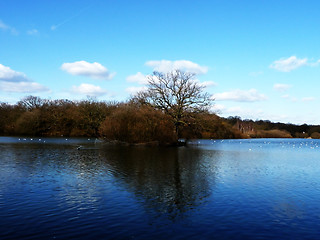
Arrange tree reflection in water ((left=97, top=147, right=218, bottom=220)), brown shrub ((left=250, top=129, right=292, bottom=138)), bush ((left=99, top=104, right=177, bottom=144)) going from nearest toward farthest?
1. tree reflection in water ((left=97, top=147, right=218, bottom=220))
2. bush ((left=99, top=104, right=177, bottom=144))
3. brown shrub ((left=250, top=129, right=292, bottom=138))

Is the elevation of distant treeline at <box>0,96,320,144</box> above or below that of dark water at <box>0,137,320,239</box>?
above

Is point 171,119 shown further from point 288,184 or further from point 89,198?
point 89,198

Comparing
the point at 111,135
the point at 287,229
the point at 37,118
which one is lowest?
the point at 287,229

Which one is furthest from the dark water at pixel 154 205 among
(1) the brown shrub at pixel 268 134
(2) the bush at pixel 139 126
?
(1) the brown shrub at pixel 268 134

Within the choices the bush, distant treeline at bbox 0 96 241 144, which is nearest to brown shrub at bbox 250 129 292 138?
distant treeline at bbox 0 96 241 144

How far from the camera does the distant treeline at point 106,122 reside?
51.4 metres

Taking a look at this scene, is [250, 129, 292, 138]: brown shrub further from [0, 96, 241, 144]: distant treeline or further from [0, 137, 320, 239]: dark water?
[0, 137, 320, 239]: dark water

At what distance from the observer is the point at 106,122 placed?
176 feet

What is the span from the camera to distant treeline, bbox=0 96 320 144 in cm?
5141

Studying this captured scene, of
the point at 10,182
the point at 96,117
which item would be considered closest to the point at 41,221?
the point at 10,182

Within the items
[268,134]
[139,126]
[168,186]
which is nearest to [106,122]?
[139,126]

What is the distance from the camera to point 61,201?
13.4 m

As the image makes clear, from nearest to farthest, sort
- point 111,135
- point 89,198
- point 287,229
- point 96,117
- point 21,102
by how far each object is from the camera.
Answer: point 287,229, point 89,198, point 111,135, point 96,117, point 21,102

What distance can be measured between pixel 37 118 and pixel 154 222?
95839mm
